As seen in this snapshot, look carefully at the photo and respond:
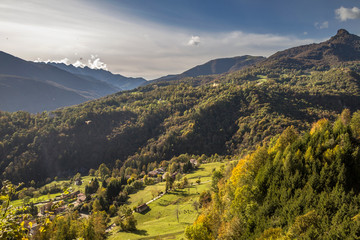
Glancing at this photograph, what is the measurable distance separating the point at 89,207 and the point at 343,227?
→ 115103mm

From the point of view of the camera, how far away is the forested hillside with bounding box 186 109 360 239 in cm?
3086

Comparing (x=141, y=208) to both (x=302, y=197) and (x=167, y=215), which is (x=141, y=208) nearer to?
(x=167, y=215)

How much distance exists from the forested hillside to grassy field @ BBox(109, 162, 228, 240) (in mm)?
18513

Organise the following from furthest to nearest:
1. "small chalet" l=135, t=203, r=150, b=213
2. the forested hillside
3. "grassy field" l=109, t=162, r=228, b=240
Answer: "small chalet" l=135, t=203, r=150, b=213 < "grassy field" l=109, t=162, r=228, b=240 < the forested hillside

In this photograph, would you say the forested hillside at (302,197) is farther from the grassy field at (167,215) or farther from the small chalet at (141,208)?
the small chalet at (141,208)

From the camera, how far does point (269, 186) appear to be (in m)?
47.8

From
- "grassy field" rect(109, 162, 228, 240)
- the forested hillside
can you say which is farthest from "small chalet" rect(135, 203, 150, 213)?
the forested hillside

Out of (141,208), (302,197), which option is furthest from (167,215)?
(302,197)

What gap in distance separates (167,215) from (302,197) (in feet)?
192

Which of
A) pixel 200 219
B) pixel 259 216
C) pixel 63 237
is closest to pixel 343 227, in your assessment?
pixel 259 216

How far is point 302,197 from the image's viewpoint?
122 ft

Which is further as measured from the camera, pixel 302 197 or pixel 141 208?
pixel 141 208

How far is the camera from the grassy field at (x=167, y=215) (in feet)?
209

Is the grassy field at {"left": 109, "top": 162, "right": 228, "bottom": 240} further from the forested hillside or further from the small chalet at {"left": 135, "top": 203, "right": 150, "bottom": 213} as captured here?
the forested hillside
